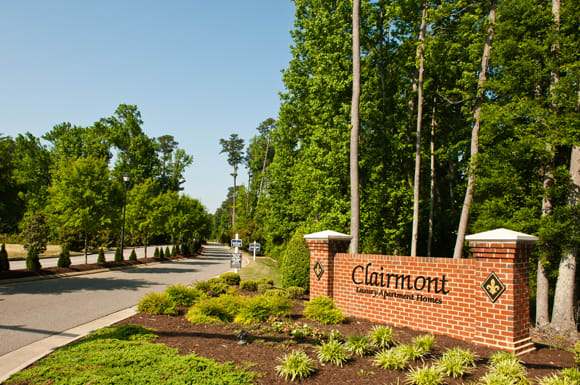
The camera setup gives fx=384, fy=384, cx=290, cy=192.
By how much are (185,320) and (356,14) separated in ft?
42.7

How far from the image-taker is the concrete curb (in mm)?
5707

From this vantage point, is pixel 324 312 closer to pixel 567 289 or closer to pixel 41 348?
pixel 41 348

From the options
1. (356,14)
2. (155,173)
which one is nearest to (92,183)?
(356,14)

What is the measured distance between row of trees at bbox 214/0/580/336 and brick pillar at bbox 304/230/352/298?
5.77 m

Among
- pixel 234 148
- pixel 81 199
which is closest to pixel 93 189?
pixel 81 199

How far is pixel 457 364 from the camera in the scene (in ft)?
17.3

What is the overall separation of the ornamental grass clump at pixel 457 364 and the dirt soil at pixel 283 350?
0.32 ft

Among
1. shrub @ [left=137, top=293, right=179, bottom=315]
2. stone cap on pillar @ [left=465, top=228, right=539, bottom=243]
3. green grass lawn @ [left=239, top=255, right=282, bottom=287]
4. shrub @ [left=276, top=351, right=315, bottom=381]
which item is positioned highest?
stone cap on pillar @ [left=465, top=228, right=539, bottom=243]

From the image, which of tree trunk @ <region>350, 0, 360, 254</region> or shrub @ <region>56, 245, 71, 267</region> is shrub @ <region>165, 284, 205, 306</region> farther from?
shrub @ <region>56, 245, 71, 267</region>

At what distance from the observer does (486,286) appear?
267 inches

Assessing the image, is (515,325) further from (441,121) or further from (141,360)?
(441,121)

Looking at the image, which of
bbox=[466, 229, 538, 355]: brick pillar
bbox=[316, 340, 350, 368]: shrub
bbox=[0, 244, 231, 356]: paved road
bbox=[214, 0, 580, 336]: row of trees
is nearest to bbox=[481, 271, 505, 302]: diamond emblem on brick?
bbox=[466, 229, 538, 355]: brick pillar

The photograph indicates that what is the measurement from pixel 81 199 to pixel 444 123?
22.1 m

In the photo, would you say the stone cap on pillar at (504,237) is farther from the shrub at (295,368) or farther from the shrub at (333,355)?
the shrub at (295,368)
